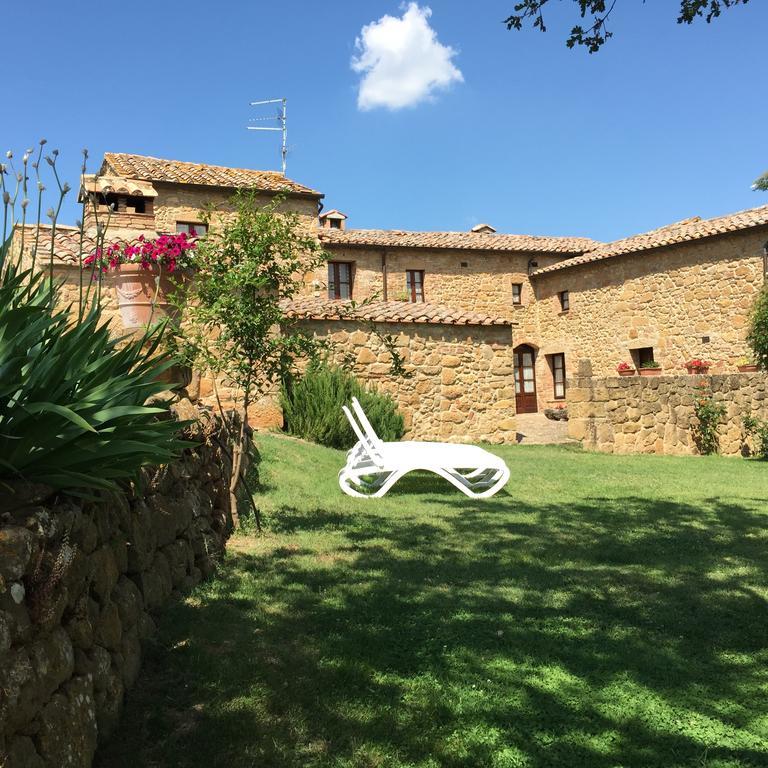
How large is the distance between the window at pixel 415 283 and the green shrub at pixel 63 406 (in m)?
21.4

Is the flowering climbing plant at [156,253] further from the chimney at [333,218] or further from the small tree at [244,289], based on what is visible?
the chimney at [333,218]

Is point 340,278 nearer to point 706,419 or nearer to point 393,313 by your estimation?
point 393,313

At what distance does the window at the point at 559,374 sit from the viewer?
24531 millimetres

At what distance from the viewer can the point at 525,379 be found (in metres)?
25.3

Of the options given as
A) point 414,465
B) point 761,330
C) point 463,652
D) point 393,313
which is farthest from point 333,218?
point 463,652

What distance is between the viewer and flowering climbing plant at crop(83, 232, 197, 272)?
516 centimetres

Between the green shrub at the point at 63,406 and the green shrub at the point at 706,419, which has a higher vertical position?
the green shrub at the point at 63,406

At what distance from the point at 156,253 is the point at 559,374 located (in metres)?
21.0

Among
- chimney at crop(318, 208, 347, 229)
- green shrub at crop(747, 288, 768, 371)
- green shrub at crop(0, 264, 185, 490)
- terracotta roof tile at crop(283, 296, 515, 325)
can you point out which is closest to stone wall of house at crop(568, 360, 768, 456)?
green shrub at crop(747, 288, 768, 371)

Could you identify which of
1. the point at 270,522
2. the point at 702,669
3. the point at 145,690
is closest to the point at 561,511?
the point at 270,522

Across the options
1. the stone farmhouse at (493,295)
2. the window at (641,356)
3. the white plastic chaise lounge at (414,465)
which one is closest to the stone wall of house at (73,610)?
the white plastic chaise lounge at (414,465)

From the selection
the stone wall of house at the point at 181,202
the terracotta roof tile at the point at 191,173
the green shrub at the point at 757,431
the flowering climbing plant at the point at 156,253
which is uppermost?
the terracotta roof tile at the point at 191,173

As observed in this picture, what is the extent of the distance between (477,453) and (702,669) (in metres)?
4.57

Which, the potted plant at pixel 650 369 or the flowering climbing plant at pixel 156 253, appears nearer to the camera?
the flowering climbing plant at pixel 156 253
